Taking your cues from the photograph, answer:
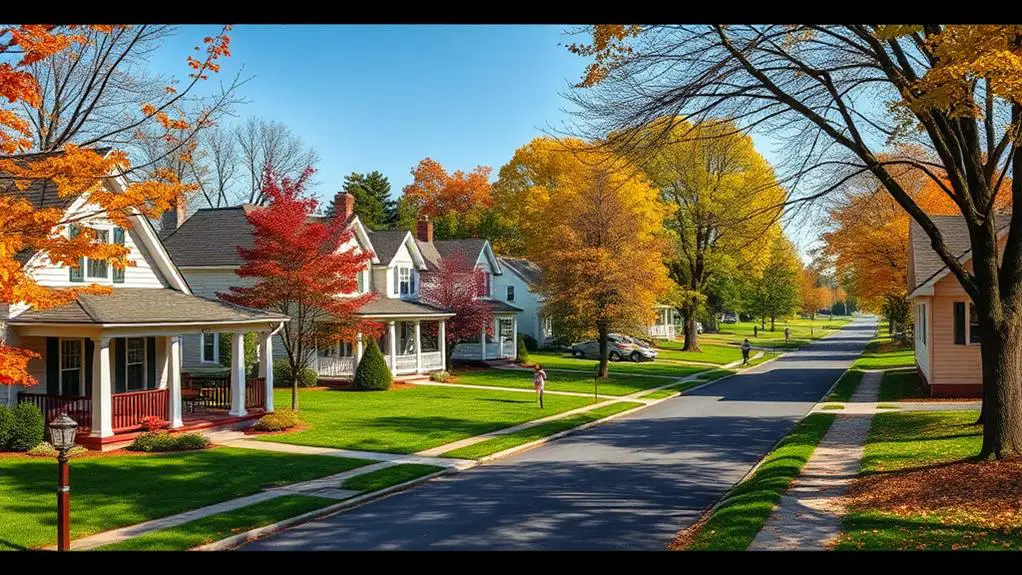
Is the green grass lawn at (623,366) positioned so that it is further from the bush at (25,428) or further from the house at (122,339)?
the bush at (25,428)

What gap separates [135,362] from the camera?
82.3 feet

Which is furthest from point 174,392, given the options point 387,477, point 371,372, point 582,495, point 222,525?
point 582,495

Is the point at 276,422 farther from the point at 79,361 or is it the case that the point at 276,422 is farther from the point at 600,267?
the point at 600,267

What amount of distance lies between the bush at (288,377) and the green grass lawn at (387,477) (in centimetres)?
1851

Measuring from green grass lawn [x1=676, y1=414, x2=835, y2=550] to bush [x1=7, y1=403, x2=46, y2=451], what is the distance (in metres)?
16.2

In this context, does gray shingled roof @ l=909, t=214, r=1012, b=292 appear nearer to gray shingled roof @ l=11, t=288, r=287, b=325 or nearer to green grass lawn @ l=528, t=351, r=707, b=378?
green grass lawn @ l=528, t=351, r=707, b=378

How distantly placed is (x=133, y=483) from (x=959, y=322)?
26241 mm
